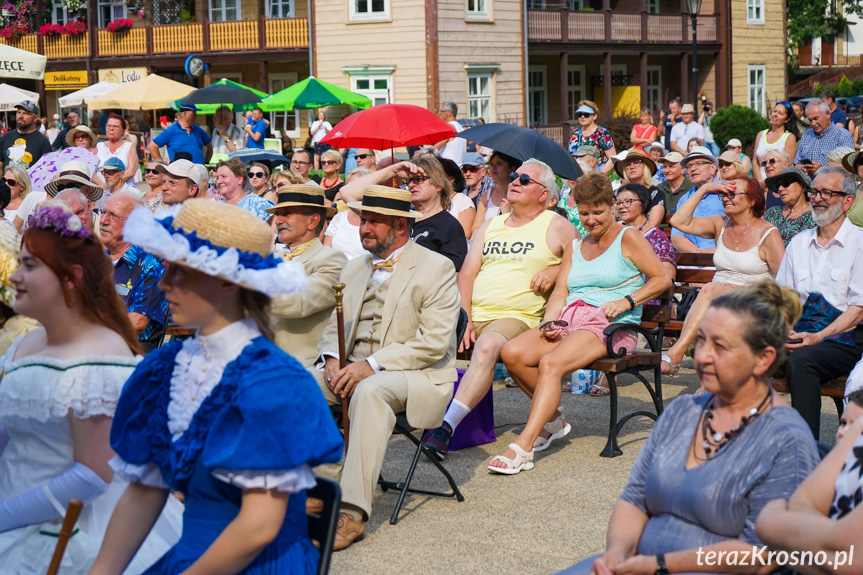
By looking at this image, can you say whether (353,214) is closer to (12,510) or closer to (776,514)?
(12,510)

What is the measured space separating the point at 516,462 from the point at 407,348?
979mm

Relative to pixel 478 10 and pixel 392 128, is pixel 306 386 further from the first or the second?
pixel 478 10

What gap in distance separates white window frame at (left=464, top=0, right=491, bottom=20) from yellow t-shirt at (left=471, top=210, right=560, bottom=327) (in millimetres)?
22344

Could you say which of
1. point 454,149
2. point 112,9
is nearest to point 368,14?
point 112,9

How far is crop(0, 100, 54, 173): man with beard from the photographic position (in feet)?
39.6

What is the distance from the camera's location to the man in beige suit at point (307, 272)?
5555mm

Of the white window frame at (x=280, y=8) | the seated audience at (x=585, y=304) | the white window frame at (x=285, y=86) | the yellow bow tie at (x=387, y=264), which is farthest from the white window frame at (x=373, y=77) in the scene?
the yellow bow tie at (x=387, y=264)

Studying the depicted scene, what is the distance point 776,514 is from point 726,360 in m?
0.51

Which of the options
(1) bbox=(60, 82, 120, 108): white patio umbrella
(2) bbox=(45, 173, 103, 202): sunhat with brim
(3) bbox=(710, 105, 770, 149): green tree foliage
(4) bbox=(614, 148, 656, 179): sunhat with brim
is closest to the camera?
(2) bbox=(45, 173, 103, 202): sunhat with brim

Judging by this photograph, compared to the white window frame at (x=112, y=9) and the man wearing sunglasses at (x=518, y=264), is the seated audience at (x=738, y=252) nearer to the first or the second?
the man wearing sunglasses at (x=518, y=264)

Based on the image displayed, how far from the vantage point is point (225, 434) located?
2.35 metres

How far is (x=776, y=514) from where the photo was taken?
8.65 ft

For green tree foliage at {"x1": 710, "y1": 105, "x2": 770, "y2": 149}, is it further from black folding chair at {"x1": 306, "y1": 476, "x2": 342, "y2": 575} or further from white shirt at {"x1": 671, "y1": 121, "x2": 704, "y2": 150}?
black folding chair at {"x1": 306, "y1": 476, "x2": 342, "y2": 575}

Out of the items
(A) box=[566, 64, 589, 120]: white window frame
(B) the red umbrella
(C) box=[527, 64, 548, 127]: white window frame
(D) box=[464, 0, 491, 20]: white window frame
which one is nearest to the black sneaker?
(B) the red umbrella
